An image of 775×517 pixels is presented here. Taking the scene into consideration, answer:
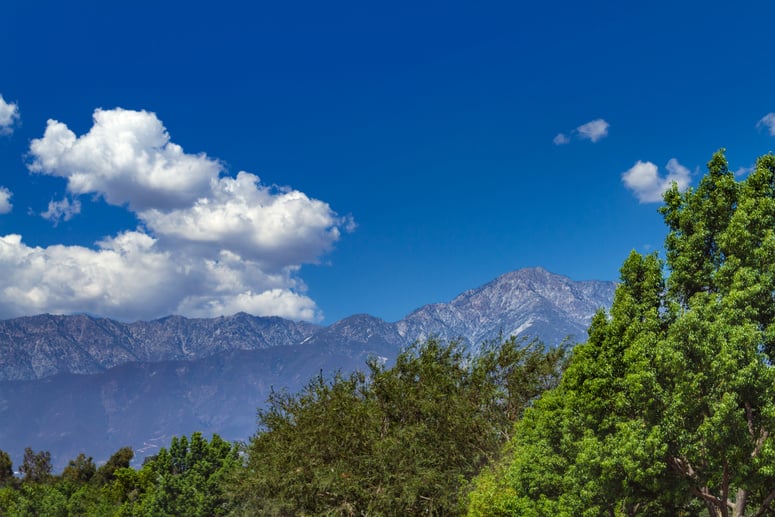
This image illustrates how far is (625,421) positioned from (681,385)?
383 cm

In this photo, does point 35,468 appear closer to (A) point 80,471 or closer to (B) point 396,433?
(A) point 80,471

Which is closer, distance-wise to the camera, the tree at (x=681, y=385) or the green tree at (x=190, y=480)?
the tree at (x=681, y=385)

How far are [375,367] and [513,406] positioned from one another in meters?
11.1

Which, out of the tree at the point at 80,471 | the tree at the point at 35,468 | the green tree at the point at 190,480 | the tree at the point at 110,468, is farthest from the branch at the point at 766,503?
the tree at the point at 35,468

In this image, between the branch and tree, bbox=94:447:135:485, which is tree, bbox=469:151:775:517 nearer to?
the branch

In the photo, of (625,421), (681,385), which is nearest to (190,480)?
(625,421)

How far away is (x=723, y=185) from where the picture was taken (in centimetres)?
2369

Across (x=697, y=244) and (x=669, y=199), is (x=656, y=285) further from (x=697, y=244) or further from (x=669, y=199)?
(x=669, y=199)

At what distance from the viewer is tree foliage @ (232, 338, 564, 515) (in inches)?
1580

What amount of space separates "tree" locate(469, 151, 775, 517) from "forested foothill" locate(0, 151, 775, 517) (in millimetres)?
65

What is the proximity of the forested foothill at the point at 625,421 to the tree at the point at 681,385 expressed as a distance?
0.21 feet

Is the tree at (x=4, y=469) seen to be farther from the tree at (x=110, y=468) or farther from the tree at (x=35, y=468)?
the tree at (x=110, y=468)

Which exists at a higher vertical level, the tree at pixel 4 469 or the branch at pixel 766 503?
the tree at pixel 4 469

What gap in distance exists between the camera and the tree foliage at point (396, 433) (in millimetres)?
40125
